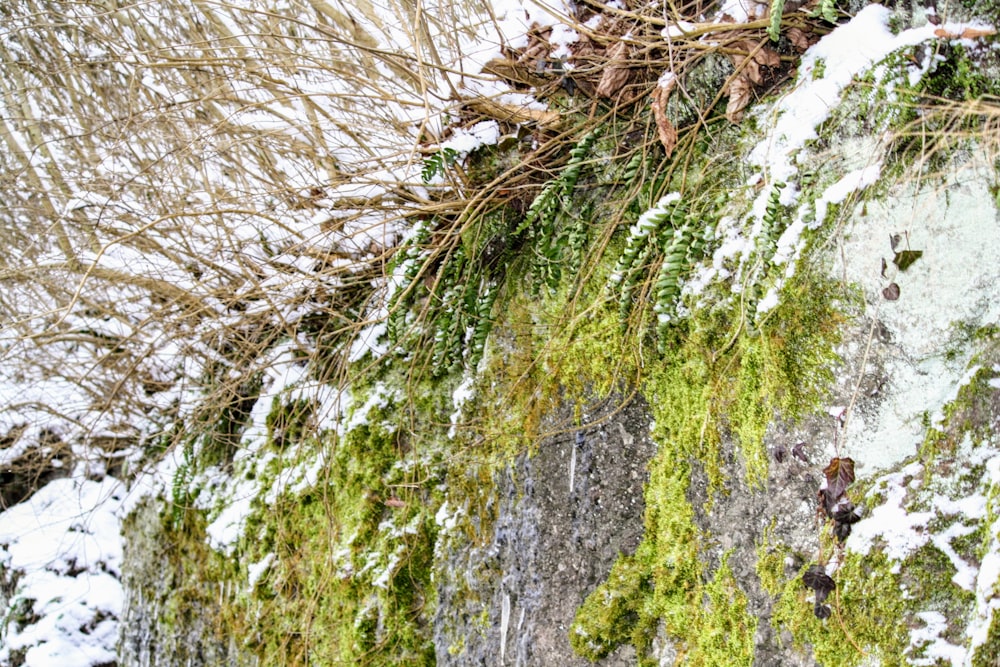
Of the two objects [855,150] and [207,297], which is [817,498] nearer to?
[855,150]

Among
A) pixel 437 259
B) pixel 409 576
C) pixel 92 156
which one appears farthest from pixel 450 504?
pixel 92 156

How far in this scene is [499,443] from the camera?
9.20ft

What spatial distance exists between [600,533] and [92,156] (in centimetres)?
433

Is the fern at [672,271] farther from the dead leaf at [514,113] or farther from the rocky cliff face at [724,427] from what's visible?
the dead leaf at [514,113]

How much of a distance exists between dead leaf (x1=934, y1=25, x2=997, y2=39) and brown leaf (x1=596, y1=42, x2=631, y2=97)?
3.27 ft

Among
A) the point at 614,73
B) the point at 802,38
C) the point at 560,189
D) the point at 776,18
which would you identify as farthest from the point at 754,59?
the point at 560,189

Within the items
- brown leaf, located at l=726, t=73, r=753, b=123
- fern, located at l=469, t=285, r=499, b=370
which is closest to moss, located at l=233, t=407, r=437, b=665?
fern, located at l=469, t=285, r=499, b=370

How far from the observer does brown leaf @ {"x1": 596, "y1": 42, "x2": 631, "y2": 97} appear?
253 centimetres

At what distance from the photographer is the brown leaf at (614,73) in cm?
253

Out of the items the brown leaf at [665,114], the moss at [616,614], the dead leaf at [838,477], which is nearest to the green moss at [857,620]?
the dead leaf at [838,477]

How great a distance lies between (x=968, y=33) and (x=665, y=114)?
0.89 meters

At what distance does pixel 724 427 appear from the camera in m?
2.08

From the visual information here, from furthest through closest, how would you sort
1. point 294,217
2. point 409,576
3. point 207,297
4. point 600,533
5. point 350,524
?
point 207,297
point 294,217
point 350,524
point 409,576
point 600,533

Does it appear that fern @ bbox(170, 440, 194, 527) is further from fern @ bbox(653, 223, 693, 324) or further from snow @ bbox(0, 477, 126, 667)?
fern @ bbox(653, 223, 693, 324)
